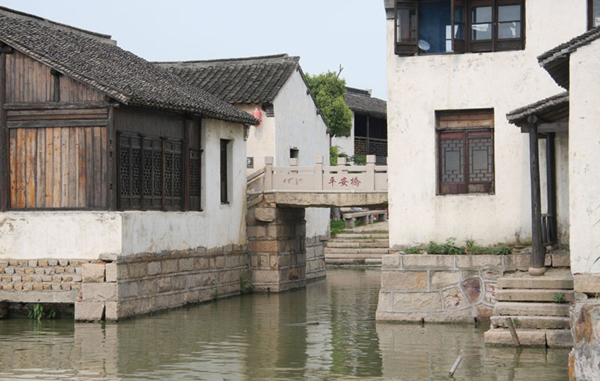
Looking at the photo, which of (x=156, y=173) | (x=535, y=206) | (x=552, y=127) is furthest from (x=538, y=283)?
(x=156, y=173)

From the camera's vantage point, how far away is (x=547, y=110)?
16250mm

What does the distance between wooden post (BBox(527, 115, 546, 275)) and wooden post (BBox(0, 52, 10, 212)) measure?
10182 mm

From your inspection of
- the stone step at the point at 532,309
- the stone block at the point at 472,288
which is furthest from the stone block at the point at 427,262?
the stone step at the point at 532,309

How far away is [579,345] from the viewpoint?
36.2ft

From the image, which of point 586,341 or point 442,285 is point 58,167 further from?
point 586,341

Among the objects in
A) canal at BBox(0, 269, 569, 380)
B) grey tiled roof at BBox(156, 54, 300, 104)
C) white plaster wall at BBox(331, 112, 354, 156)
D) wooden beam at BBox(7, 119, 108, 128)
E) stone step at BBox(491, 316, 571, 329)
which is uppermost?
grey tiled roof at BBox(156, 54, 300, 104)

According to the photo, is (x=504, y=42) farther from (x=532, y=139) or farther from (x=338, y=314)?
(x=338, y=314)

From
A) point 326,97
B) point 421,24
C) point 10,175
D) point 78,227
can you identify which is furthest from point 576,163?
point 326,97

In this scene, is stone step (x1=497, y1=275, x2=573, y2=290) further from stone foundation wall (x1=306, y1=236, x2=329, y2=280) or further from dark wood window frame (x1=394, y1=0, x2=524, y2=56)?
stone foundation wall (x1=306, y1=236, x2=329, y2=280)

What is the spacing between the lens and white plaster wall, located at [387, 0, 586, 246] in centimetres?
1836

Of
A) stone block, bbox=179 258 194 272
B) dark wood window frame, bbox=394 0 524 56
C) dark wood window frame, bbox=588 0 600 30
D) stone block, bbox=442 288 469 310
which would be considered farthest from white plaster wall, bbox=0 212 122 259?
dark wood window frame, bbox=588 0 600 30

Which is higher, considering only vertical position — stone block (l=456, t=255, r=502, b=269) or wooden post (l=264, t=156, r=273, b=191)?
wooden post (l=264, t=156, r=273, b=191)

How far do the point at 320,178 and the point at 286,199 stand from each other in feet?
3.60

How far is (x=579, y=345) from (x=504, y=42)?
8.89m
